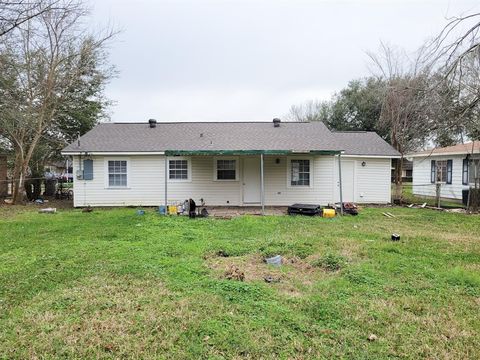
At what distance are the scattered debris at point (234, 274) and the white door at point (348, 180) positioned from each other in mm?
10541

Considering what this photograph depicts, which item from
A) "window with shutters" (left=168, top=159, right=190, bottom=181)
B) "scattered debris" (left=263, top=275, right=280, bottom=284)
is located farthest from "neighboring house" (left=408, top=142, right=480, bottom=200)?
"scattered debris" (left=263, top=275, right=280, bottom=284)

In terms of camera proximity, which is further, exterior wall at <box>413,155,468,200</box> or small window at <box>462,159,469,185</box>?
exterior wall at <box>413,155,468,200</box>

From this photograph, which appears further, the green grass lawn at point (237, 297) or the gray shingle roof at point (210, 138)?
the gray shingle roof at point (210, 138)

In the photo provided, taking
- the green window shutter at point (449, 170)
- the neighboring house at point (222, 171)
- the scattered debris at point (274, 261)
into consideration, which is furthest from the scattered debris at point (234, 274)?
the green window shutter at point (449, 170)

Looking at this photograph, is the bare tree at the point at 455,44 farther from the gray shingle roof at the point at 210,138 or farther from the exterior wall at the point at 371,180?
the exterior wall at the point at 371,180

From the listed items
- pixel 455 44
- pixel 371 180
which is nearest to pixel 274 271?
pixel 455 44

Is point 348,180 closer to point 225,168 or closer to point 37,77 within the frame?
point 225,168

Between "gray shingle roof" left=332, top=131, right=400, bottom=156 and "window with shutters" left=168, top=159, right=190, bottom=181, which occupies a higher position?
"gray shingle roof" left=332, top=131, right=400, bottom=156

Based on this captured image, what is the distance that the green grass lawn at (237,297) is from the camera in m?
3.06

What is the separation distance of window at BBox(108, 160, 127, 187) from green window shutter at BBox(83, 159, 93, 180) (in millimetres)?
712

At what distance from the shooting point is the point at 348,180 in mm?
14617

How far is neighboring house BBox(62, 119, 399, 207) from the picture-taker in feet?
44.8

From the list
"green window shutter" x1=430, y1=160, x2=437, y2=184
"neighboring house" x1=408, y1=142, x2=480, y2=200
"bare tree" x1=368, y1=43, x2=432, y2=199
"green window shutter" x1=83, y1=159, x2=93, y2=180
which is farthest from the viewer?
"green window shutter" x1=430, y1=160, x2=437, y2=184

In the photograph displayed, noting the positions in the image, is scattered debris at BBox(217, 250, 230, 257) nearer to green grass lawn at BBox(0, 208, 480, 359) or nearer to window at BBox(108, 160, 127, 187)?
green grass lawn at BBox(0, 208, 480, 359)
